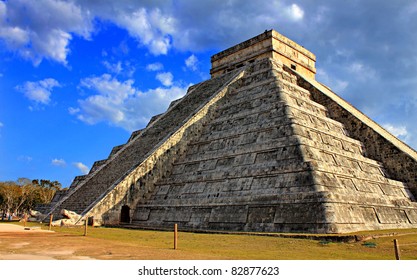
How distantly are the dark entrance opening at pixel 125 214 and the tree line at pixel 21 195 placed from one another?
3090 cm

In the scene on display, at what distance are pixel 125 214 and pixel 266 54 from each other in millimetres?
14734

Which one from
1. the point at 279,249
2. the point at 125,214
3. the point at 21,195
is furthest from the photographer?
the point at 21,195

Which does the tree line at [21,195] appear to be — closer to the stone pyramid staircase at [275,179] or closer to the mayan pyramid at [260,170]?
the mayan pyramid at [260,170]

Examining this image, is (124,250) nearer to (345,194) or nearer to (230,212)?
(230,212)

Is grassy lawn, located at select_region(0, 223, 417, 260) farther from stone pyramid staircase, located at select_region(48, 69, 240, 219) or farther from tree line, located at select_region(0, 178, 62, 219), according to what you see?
tree line, located at select_region(0, 178, 62, 219)

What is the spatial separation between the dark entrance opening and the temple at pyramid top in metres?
14.3

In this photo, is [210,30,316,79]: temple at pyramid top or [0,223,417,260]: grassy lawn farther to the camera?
[210,30,316,79]: temple at pyramid top

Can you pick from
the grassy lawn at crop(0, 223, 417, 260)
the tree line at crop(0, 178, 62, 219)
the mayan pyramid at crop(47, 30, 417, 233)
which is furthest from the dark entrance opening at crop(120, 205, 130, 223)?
the tree line at crop(0, 178, 62, 219)

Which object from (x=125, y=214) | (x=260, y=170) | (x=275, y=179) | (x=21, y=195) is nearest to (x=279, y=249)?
(x=275, y=179)

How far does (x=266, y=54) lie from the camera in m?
25.0

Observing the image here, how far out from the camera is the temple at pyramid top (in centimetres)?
2506

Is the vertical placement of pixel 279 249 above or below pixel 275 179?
below

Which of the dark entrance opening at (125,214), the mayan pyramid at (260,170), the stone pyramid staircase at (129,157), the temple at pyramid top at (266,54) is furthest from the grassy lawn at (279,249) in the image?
the temple at pyramid top at (266,54)

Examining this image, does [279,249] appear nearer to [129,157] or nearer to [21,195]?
[129,157]
